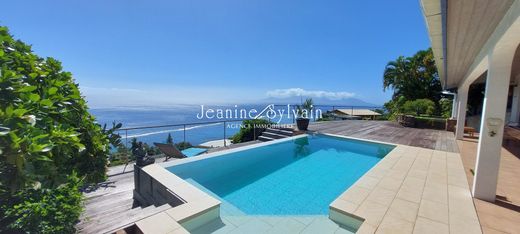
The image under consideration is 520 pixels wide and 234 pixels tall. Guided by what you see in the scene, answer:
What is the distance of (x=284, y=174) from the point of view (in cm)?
454

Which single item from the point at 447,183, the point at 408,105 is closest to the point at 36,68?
the point at 447,183

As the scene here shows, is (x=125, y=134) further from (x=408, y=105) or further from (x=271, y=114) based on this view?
(x=408, y=105)

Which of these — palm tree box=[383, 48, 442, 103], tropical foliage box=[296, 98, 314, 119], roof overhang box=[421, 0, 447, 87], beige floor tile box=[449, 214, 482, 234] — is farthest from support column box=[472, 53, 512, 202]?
palm tree box=[383, 48, 442, 103]

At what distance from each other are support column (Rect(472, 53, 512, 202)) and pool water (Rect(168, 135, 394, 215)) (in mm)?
1793

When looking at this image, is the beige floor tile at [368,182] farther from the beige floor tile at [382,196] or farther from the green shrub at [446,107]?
the green shrub at [446,107]

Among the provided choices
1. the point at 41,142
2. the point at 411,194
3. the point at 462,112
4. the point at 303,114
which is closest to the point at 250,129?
the point at 303,114

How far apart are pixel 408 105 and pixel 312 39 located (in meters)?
6.96

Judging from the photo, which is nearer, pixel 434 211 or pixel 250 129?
pixel 434 211

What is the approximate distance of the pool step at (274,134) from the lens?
7.65 meters

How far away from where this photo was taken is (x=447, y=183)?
10.9 ft

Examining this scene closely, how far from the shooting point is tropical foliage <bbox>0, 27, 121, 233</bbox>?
85 centimetres

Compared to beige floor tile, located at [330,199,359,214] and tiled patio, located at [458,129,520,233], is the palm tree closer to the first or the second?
tiled patio, located at [458,129,520,233]

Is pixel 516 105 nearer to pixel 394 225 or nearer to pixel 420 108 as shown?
pixel 420 108

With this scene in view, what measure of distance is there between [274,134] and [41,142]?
23.4 ft
